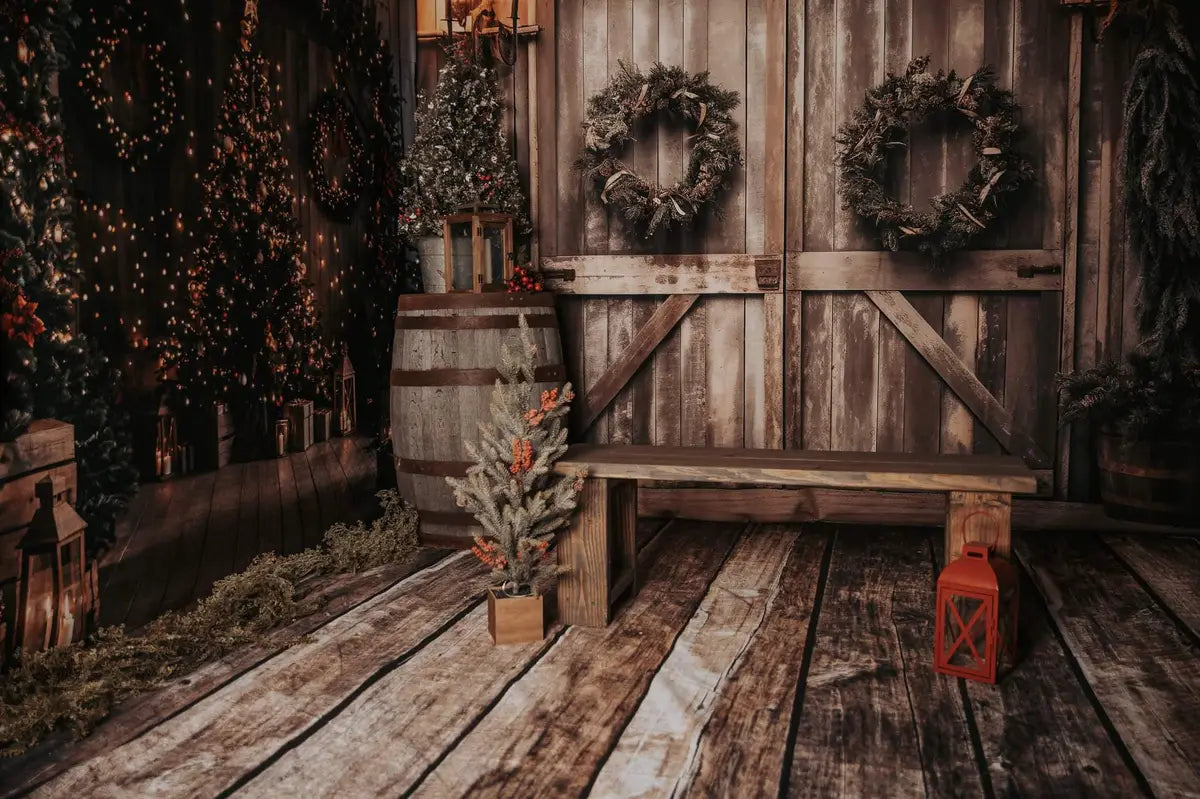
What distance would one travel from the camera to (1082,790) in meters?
2.00

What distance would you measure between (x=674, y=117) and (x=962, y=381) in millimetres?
1799

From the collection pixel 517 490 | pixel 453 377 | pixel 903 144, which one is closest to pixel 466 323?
pixel 453 377

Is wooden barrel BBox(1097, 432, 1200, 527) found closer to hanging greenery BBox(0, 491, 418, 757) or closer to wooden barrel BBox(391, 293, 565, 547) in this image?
wooden barrel BBox(391, 293, 565, 547)

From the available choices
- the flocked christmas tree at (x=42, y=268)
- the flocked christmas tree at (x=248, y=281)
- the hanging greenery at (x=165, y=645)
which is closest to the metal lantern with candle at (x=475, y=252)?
the flocked christmas tree at (x=248, y=281)

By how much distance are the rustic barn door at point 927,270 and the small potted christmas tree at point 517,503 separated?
6.14 feet

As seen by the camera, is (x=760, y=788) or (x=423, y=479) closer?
(x=760, y=788)

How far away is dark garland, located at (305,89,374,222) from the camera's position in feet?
12.4

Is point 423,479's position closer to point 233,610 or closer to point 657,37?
point 233,610

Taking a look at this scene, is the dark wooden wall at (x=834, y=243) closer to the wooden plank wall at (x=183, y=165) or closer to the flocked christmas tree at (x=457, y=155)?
the flocked christmas tree at (x=457, y=155)

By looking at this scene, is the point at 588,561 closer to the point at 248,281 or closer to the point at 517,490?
the point at 517,490

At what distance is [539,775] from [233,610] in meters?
1.49

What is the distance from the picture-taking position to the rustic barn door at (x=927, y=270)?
→ 13.9 ft

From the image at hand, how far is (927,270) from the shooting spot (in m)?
4.36

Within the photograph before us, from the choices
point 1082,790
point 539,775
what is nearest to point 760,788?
point 539,775
